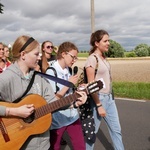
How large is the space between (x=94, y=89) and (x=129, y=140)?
2.84 metres

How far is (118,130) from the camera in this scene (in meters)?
3.62

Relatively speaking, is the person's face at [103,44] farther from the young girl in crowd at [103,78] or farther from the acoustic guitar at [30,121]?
the acoustic guitar at [30,121]

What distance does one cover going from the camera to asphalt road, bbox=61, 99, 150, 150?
4674 mm

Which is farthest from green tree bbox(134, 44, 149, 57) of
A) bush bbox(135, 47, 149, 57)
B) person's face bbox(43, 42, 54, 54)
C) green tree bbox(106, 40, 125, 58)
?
person's face bbox(43, 42, 54, 54)

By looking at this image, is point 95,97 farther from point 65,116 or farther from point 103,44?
point 103,44

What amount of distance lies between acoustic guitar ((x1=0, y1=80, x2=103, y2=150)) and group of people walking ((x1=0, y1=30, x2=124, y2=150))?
0.16ft

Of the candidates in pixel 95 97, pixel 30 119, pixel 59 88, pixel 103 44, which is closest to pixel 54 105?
pixel 30 119

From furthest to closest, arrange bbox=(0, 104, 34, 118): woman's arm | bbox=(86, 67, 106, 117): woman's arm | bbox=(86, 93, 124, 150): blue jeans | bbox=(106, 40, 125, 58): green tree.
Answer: bbox=(106, 40, 125, 58): green tree < bbox=(86, 93, 124, 150): blue jeans < bbox=(86, 67, 106, 117): woman's arm < bbox=(0, 104, 34, 118): woman's arm

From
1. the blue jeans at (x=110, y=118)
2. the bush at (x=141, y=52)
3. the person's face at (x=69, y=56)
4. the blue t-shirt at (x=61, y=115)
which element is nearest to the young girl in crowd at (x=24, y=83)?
the blue t-shirt at (x=61, y=115)

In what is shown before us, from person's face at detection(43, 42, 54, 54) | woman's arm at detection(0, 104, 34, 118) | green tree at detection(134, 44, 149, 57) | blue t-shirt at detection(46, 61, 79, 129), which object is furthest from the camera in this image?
green tree at detection(134, 44, 149, 57)

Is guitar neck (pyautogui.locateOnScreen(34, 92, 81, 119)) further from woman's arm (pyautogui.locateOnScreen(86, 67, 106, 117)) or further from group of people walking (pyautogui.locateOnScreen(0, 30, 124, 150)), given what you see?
woman's arm (pyautogui.locateOnScreen(86, 67, 106, 117))

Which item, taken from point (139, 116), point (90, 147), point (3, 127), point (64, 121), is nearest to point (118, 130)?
point (90, 147)

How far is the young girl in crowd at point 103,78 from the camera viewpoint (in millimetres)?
3344

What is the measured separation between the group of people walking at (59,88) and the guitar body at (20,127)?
50 mm
